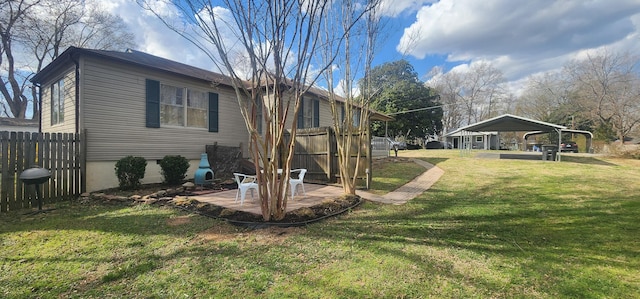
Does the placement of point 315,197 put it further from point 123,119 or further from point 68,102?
point 68,102

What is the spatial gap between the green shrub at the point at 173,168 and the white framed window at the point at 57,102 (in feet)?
12.6

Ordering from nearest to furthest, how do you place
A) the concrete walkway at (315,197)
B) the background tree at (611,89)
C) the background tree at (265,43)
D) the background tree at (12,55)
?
the background tree at (265,43) → the concrete walkway at (315,197) → the background tree at (12,55) → the background tree at (611,89)

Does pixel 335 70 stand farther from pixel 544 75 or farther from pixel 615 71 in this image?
pixel 544 75

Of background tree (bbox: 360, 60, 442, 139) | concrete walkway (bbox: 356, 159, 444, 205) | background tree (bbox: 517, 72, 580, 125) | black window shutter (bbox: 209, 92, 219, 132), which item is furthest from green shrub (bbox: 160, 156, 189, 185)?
background tree (bbox: 517, 72, 580, 125)

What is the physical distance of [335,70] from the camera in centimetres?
686

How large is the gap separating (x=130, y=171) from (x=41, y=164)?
1762 millimetres

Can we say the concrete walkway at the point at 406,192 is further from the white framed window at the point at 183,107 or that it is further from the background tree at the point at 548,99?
the background tree at the point at 548,99

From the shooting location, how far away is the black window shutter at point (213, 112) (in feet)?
33.5

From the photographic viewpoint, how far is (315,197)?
22.0ft

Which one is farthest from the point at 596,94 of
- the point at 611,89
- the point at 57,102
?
the point at 57,102

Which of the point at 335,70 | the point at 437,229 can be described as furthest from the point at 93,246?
the point at 335,70

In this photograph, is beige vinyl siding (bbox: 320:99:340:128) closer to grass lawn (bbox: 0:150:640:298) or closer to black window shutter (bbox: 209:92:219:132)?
black window shutter (bbox: 209:92:219:132)

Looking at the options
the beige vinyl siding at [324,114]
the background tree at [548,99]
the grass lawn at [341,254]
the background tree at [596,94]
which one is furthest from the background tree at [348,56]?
the background tree at [548,99]

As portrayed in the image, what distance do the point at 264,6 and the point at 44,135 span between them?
6.05 meters
